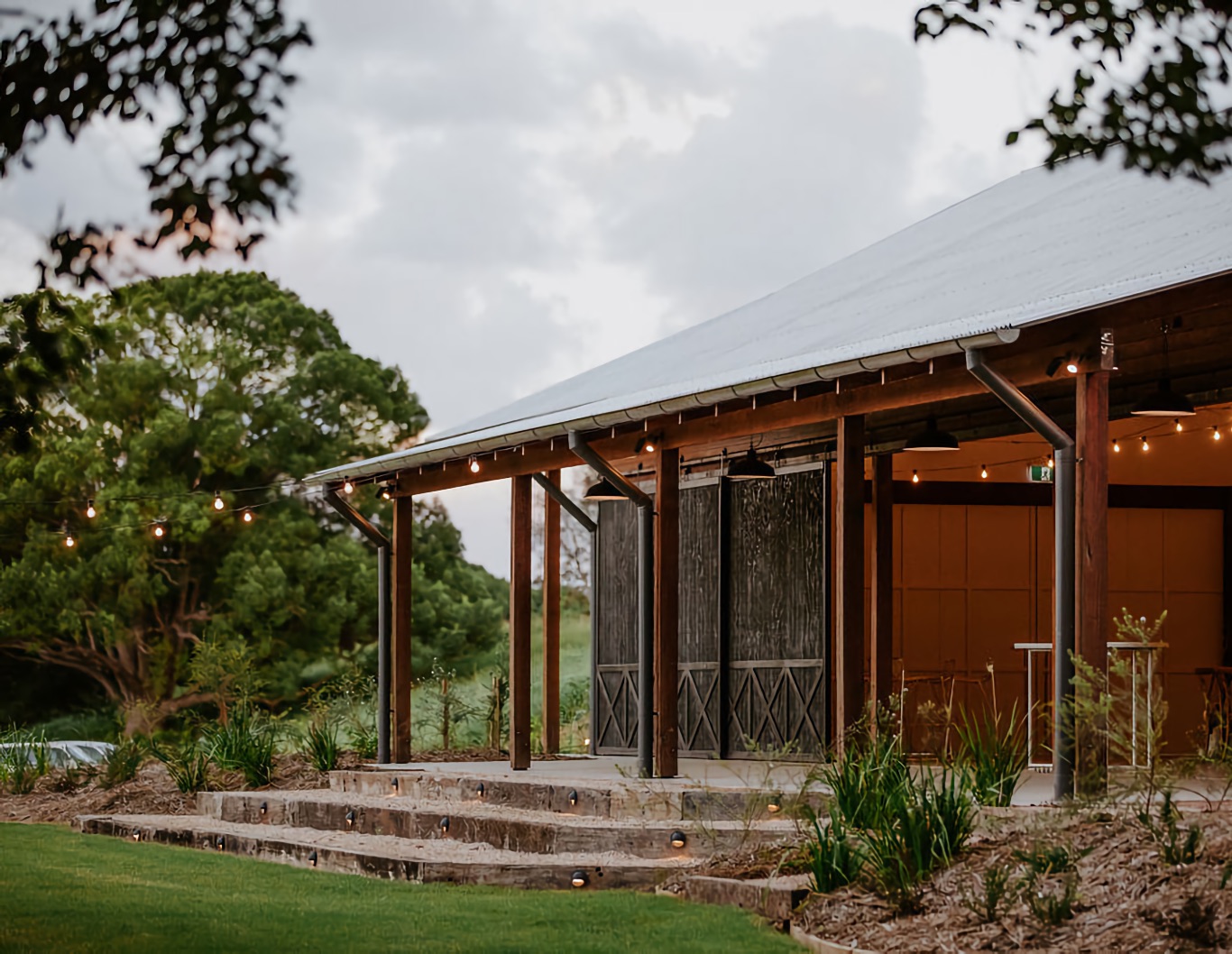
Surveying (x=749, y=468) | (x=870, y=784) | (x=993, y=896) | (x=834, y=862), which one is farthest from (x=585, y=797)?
(x=993, y=896)

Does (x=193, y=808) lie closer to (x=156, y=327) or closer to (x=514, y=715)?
(x=514, y=715)

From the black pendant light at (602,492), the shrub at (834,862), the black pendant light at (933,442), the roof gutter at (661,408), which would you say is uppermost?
the roof gutter at (661,408)

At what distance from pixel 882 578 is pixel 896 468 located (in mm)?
1277

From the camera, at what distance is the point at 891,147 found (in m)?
40.2

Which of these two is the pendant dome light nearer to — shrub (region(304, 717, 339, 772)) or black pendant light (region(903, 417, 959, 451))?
black pendant light (region(903, 417, 959, 451))

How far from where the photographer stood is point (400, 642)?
13594 mm

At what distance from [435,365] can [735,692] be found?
20841mm

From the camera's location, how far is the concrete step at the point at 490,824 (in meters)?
8.44

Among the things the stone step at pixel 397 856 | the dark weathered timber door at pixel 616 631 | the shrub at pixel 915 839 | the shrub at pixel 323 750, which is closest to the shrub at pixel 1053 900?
the shrub at pixel 915 839

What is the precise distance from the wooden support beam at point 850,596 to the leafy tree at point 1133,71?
4.61 metres

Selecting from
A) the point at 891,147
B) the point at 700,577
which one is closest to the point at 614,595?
the point at 700,577

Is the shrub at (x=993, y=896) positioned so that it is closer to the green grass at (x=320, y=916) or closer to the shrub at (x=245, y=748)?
the green grass at (x=320, y=916)

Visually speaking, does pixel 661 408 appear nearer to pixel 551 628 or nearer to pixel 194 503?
pixel 551 628

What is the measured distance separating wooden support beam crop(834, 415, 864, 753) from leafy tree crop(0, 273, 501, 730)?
52.8ft
